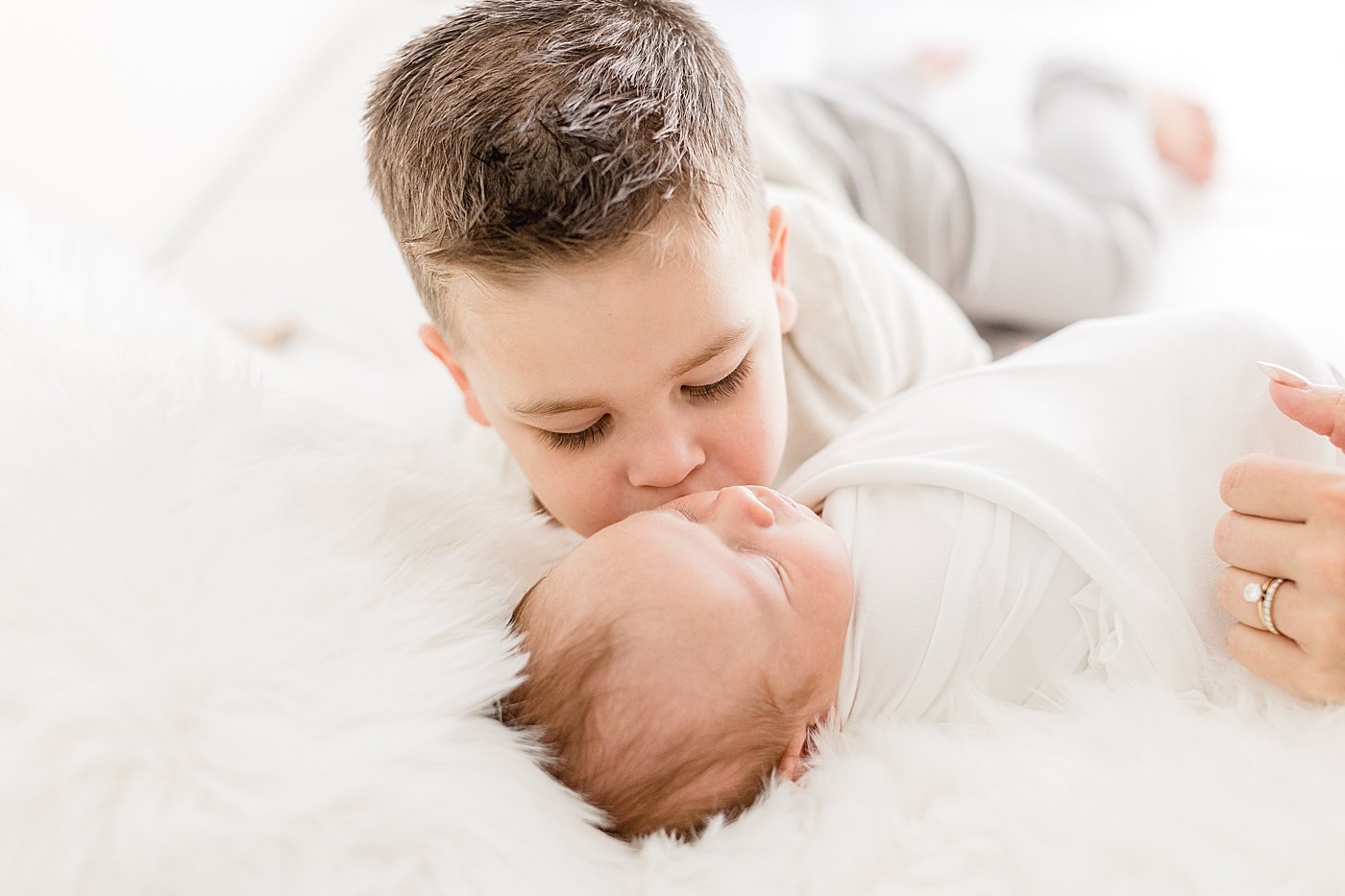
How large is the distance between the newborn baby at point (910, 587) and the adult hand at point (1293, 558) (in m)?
0.05

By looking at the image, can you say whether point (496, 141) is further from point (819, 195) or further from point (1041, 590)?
point (819, 195)

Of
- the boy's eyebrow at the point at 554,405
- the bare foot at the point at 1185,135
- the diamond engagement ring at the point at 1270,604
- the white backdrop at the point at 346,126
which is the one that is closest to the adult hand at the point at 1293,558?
the diamond engagement ring at the point at 1270,604

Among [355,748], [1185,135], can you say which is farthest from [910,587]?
[1185,135]

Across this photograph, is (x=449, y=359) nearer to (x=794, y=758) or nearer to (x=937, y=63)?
(x=794, y=758)

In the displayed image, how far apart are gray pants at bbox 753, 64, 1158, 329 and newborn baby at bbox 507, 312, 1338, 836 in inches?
28.1

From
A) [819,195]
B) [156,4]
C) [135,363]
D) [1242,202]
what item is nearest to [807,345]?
[819,195]

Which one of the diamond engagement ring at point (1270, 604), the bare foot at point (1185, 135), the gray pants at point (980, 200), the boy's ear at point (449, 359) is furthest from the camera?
the bare foot at point (1185, 135)

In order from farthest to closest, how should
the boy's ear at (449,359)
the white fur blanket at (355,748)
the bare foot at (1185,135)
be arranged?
the bare foot at (1185,135) → the boy's ear at (449,359) → the white fur blanket at (355,748)

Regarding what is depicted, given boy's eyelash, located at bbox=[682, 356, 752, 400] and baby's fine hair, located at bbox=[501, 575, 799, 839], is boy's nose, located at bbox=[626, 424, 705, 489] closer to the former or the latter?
boy's eyelash, located at bbox=[682, 356, 752, 400]

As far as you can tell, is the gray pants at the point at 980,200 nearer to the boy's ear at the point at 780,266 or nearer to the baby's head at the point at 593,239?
the boy's ear at the point at 780,266

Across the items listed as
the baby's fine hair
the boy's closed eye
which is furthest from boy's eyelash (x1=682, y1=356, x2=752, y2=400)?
the baby's fine hair

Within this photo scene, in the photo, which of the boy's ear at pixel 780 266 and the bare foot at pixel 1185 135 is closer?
the boy's ear at pixel 780 266

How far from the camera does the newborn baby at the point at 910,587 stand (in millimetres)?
768

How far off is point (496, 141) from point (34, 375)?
0.41m
